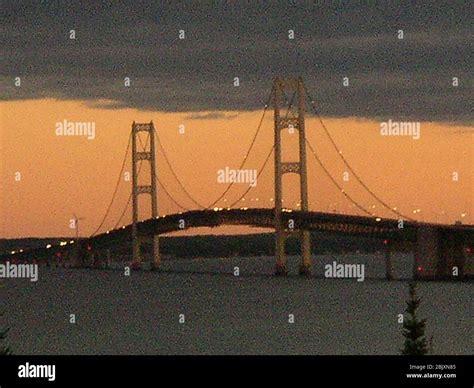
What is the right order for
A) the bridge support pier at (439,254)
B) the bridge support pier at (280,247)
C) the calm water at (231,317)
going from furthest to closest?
the bridge support pier at (280,247) → the bridge support pier at (439,254) → the calm water at (231,317)

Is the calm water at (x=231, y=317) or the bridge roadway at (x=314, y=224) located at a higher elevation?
the bridge roadway at (x=314, y=224)

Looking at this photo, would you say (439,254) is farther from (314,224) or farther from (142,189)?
(142,189)

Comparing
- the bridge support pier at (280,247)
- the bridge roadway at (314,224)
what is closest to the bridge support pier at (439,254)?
the bridge roadway at (314,224)

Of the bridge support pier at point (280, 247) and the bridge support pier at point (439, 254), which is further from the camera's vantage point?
the bridge support pier at point (280, 247)

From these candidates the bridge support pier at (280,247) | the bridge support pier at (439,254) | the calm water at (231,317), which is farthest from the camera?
the bridge support pier at (280,247)

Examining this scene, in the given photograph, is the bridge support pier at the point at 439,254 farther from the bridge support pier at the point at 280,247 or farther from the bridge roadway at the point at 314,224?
the bridge support pier at the point at 280,247
